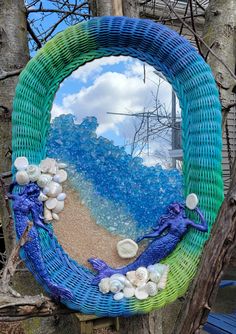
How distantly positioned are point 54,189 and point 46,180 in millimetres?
22

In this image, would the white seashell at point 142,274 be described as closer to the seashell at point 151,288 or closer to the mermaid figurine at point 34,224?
the seashell at point 151,288

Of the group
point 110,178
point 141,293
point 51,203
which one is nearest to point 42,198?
point 51,203

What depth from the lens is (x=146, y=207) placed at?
0.73 m

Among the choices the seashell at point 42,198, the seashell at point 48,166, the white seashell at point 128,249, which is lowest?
the white seashell at point 128,249

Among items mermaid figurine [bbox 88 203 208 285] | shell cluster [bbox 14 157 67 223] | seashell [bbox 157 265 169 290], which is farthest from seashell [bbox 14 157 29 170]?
seashell [bbox 157 265 169 290]

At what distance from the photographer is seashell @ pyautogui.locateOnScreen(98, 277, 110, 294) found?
664 mm

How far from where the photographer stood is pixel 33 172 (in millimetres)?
695

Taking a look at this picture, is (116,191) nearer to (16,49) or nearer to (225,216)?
(225,216)

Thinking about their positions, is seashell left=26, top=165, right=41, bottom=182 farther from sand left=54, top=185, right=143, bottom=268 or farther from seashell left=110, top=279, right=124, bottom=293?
seashell left=110, top=279, right=124, bottom=293

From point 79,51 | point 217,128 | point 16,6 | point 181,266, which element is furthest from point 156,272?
point 16,6

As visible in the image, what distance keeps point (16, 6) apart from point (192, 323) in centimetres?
88

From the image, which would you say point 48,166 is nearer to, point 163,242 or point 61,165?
point 61,165

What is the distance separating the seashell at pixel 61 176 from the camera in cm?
72

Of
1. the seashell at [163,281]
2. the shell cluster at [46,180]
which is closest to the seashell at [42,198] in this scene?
the shell cluster at [46,180]
